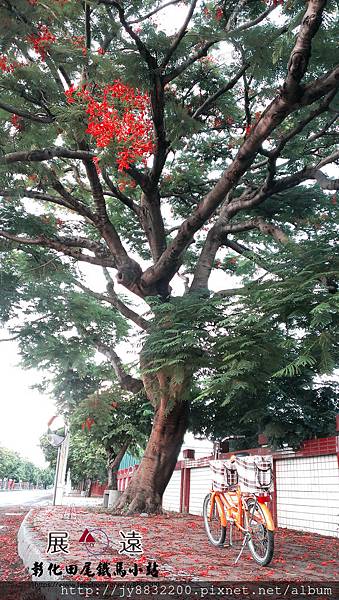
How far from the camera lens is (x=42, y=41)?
7336 millimetres

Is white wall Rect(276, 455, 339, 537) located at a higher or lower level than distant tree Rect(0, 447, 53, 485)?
higher

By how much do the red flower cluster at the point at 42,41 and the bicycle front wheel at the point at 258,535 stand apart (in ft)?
23.2

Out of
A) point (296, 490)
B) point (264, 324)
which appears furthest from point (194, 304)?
point (296, 490)

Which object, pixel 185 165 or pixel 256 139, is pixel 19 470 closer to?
pixel 185 165

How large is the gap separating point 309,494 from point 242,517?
322cm

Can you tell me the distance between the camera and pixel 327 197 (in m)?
10.3

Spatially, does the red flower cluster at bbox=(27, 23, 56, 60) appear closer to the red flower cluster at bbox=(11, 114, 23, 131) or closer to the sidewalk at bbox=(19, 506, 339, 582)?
the red flower cluster at bbox=(11, 114, 23, 131)

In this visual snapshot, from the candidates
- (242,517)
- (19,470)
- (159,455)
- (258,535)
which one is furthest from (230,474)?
(19,470)

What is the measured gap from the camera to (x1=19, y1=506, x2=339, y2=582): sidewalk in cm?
360

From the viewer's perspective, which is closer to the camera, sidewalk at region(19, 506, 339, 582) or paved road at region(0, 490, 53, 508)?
sidewalk at region(19, 506, 339, 582)

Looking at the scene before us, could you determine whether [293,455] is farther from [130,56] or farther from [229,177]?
[130,56]

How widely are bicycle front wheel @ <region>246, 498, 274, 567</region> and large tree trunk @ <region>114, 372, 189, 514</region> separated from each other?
168 inches

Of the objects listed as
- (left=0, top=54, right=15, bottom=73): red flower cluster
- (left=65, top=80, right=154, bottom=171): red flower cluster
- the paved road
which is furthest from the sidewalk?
the paved road

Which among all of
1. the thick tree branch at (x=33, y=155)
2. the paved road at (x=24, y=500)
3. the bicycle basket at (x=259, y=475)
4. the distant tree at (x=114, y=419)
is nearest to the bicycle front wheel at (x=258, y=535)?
the bicycle basket at (x=259, y=475)
